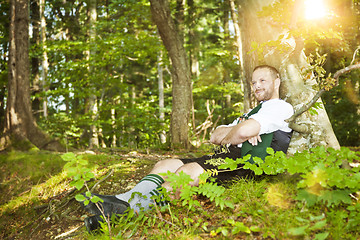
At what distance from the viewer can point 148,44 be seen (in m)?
10.1

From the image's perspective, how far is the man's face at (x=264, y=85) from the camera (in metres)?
2.96

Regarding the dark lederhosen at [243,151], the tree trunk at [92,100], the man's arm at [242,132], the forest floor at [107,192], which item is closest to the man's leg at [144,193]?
the forest floor at [107,192]

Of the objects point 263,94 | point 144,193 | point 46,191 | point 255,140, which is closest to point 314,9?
point 263,94

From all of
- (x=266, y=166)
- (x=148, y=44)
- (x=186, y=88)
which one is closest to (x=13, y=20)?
(x=148, y=44)

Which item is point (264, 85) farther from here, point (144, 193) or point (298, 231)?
point (144, 193)

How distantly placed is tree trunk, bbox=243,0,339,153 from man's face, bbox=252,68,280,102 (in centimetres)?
31

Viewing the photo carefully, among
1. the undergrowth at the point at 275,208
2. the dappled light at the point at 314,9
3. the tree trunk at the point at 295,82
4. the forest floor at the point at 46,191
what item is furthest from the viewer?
the forest floor at the point at 46,191

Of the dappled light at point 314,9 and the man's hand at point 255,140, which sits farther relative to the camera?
the dappled light at point 314,9

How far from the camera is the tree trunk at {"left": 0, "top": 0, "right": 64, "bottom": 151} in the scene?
22.3 feet

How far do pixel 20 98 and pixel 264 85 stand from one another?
7192mm

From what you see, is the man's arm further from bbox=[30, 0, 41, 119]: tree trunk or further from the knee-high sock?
bbox=[30, 0, 41, 119]: tree trunk

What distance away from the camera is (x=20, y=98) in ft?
23.8

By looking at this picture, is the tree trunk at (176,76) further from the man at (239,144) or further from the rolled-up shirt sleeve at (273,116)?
the rolled-up shirt sleeve at (273,116)

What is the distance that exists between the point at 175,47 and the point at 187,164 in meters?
4.70
